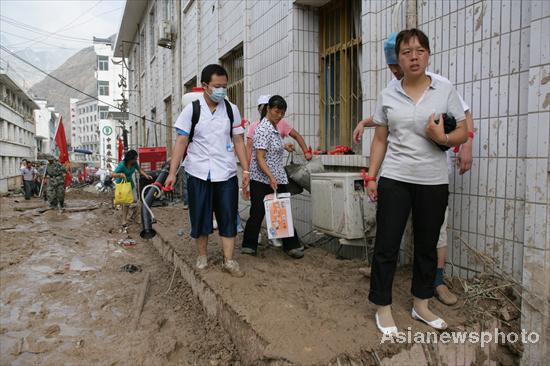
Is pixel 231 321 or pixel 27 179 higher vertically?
pixel 27 179

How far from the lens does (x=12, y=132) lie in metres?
30.1

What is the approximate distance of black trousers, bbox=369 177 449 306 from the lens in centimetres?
258

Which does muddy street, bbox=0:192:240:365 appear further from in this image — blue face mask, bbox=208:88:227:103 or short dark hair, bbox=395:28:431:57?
short dark hair, bbox=395:28:431:57

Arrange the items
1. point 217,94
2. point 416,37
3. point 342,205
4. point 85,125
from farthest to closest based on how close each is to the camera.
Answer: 1. point 85,125
2. point 342,205
3. point 217,94
4. point 416,37

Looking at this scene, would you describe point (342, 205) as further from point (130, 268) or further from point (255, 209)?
point (130, 268)

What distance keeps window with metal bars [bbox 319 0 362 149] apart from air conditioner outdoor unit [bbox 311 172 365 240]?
4.22ft

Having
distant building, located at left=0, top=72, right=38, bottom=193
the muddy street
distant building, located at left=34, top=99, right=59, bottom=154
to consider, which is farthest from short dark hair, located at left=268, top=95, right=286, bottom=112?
distant building, located at left=34, top=99, right=59, bottom=154

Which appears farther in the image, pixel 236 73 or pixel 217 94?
pixel 236 73

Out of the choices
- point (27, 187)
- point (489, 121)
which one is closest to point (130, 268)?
point (489, 121)

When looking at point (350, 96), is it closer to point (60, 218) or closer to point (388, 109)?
point (388, 109)

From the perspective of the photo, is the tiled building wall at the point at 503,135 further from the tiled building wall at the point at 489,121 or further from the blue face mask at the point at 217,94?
the blue face mask at the point at 217,94

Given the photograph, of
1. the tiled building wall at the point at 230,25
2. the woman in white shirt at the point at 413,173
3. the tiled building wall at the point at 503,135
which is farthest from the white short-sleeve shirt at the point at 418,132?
the tiled building wall at the point at 230,25

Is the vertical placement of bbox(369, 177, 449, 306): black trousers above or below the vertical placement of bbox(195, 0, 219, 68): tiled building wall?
below

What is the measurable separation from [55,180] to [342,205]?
12.1 metres
